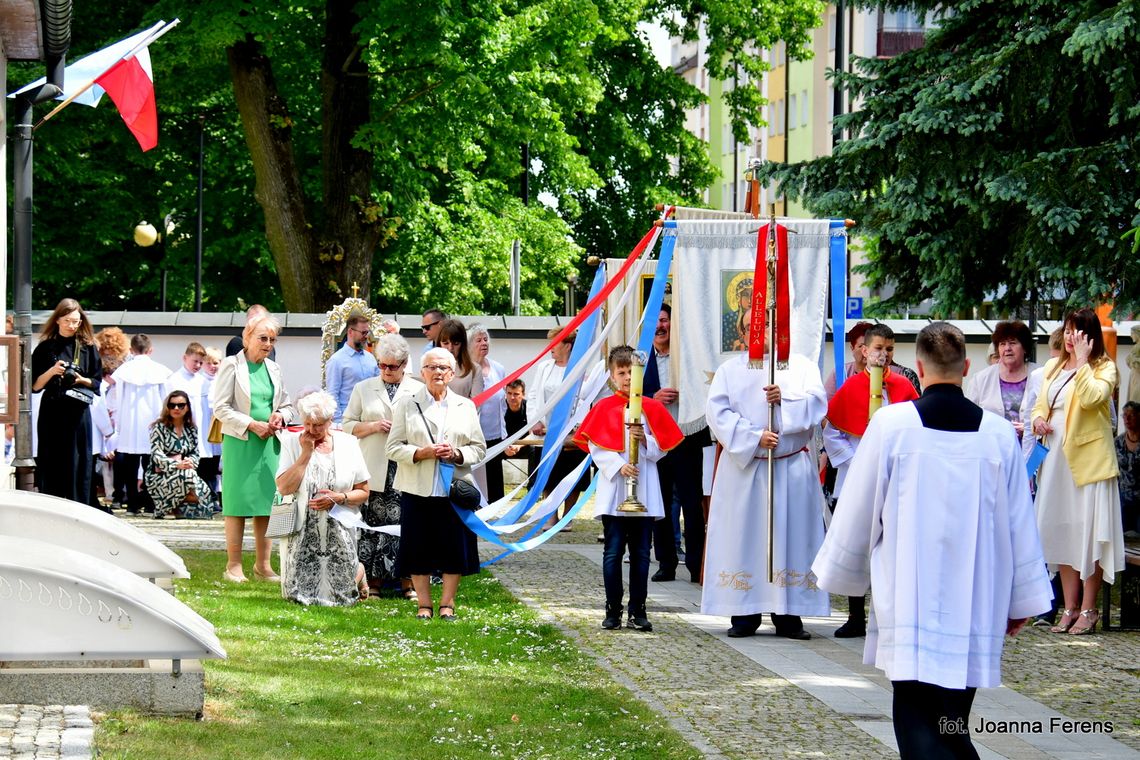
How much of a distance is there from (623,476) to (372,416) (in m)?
2.30

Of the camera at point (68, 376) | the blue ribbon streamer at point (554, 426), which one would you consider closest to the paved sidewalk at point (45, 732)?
the blue ribbon streamer at point (554, 426)

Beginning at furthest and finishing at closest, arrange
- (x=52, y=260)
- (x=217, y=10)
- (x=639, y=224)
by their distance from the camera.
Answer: (x=639, y=224) < (x=52, y=260) < (x=217, y=10)

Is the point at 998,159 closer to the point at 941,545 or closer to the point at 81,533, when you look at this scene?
the point at 81,533

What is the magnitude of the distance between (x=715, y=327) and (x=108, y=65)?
594 cm

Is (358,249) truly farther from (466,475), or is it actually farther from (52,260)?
(466,475)

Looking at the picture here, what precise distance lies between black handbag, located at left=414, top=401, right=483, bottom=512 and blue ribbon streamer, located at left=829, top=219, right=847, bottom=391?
2804mm

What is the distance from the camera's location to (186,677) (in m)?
7.57

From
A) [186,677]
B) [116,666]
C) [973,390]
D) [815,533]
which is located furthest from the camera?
[973,390]

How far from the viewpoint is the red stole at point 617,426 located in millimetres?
10797

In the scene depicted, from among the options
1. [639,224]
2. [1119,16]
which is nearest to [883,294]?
[639,224]

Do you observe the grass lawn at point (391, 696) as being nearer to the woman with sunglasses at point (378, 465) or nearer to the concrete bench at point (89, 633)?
the concrete bench at point (89, 633)

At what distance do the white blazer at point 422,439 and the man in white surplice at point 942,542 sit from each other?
195 inches

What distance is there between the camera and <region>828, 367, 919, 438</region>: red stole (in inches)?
429

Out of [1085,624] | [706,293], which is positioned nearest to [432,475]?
[706,293]
